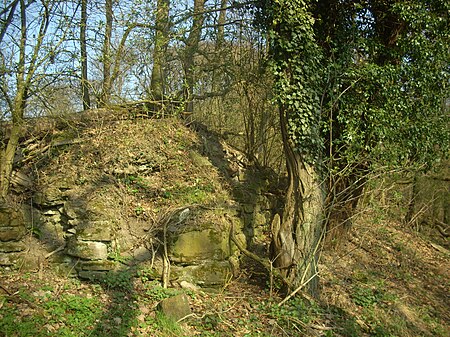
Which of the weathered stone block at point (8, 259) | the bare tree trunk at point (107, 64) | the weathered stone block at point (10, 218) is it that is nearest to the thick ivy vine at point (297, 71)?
the bare tree trunk at point (107, 64)

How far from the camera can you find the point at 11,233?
21.9ft

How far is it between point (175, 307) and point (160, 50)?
5.90 metres

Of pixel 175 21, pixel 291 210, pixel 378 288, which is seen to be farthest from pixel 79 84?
pixel 378 288

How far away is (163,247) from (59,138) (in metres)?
3.40

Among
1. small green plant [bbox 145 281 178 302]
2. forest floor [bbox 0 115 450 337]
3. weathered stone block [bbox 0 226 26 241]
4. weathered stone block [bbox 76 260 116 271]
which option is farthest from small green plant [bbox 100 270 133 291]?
weathered stone block [bbox 0 226 26 241]

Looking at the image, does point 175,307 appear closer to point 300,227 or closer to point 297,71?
point 300,227

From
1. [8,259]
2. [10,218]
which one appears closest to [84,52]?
[10,218]

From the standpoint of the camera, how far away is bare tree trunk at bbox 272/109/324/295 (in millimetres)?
7445

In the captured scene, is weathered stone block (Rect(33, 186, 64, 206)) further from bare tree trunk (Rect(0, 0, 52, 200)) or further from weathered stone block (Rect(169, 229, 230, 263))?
weathered stone block (Rect(169, 229, 230, 263))

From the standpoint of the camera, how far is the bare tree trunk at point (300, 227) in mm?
7445

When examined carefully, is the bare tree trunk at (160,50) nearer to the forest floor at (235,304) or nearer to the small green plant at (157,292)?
the forest floor at (235,304)

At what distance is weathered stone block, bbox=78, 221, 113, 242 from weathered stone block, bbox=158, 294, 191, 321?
1650mm

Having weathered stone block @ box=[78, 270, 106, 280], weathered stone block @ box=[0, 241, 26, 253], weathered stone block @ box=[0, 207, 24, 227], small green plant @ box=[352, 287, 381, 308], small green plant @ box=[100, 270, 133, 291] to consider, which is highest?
weathered stone block @ box=[0, 207, 24, 227]

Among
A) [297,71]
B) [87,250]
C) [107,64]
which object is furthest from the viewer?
[107,64]
